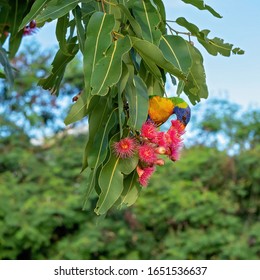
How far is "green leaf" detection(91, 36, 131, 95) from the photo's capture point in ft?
3.81

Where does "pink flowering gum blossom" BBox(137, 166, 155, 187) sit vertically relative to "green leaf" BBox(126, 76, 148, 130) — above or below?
below

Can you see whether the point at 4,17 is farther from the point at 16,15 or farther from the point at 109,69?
the point at 109,69

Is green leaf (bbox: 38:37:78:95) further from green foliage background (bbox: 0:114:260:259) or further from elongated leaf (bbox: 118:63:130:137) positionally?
green foliage background (bbox: 0:114:260:259)

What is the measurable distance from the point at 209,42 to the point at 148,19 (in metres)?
0.19

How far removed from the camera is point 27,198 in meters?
4.27

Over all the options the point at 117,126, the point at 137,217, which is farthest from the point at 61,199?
the point at 117,126

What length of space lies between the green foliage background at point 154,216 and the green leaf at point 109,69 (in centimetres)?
281

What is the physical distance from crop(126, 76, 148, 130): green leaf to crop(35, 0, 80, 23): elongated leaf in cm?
19

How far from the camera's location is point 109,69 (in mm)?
1173

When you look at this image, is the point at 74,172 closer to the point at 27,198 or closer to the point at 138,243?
the point at 27,198

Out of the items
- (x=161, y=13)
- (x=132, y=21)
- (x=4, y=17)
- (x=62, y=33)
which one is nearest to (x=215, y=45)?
(x=161, y=13)

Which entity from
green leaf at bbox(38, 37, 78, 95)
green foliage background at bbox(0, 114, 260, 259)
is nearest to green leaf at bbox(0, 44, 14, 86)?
green leaf at bbox(38, 37, 78, 95)
